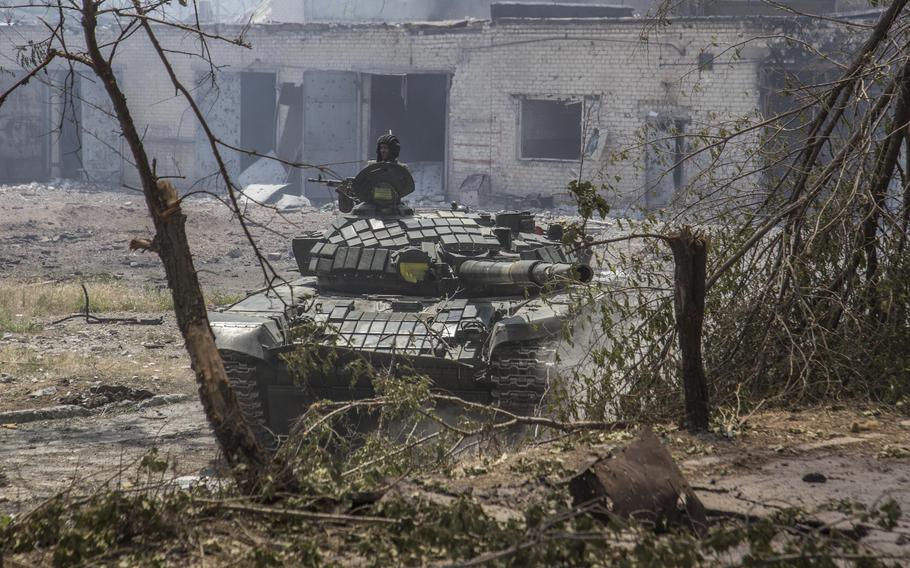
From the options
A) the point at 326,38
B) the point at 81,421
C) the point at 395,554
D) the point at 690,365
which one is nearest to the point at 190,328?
the point at 395,554

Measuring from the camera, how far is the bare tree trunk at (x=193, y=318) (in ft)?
15.1

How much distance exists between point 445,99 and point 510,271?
17247mm

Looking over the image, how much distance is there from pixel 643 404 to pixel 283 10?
3633 centimetres

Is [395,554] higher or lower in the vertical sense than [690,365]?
lower

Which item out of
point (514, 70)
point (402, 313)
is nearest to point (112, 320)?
point (402, 313)

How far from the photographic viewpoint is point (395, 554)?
389 cm

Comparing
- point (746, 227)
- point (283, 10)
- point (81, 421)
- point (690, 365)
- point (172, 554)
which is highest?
point (283, 10)

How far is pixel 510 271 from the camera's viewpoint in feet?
28.0

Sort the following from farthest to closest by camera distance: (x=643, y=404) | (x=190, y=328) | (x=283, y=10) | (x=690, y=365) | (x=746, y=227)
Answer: (x=283, y=10), (x=746, y=227), (x=643, y=404), (x=690, y=365), (x=190, y=328)

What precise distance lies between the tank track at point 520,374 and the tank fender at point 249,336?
1.71 m

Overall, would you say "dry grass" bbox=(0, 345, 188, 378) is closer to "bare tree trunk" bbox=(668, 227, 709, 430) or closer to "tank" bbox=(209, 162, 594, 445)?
"tank" bbox=(209, 162, 594, 445)

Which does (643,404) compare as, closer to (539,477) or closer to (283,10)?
(539,477)

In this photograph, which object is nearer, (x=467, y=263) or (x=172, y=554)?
(x=172, y=554)

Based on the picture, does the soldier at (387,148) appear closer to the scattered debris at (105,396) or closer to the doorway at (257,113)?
the scattered debris at (105,396)
